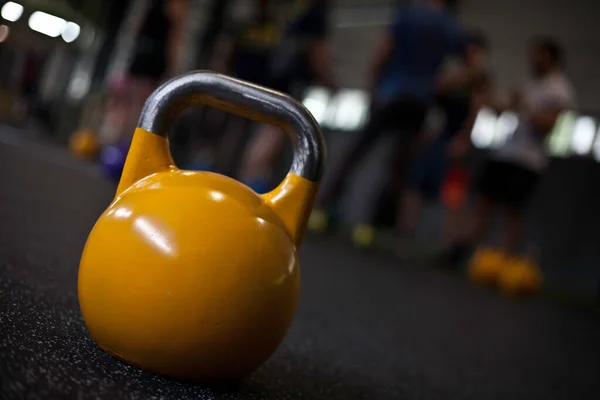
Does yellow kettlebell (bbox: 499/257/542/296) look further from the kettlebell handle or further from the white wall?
the white wall

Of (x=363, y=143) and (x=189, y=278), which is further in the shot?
(x=363, y=143)

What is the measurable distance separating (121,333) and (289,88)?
151 inches

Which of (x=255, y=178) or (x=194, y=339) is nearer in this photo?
(x=194, y=339)

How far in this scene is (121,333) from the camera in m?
0.83

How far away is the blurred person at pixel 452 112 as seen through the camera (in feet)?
15.8

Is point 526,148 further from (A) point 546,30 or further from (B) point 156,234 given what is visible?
(A) point 546,30

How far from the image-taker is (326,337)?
58.7 inches

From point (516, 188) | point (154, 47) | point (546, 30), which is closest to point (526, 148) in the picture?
point (516, 188)

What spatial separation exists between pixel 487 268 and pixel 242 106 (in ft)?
11.6

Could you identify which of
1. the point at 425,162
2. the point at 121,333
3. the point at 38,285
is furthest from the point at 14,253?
the point at 425,162

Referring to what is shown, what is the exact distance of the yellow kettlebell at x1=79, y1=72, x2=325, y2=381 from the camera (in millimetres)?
810

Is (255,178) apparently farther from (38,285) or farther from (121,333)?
(121,333)

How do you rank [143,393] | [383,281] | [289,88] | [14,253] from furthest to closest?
[289,88] → [383,281] → [14,253] → [143,393]

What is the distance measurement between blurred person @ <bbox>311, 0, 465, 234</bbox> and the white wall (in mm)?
7231
